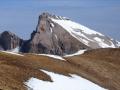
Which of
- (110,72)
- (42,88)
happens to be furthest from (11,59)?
(110,72)

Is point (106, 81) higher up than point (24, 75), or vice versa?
point (24, 75)

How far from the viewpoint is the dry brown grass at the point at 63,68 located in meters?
36.4

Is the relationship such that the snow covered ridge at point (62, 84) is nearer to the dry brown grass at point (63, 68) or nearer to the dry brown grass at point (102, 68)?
the dry brown grass at point (63, 68)

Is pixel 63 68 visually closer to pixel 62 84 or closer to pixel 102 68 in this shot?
pixel 62 84

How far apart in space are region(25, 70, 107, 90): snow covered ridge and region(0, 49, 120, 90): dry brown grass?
701 millimetres

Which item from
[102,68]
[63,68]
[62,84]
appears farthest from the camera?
[102,68]

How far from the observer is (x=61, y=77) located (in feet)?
140

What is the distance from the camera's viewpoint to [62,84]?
4022cm

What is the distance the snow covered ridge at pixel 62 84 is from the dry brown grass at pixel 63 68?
0.70m

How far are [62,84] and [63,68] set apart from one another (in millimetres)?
8524

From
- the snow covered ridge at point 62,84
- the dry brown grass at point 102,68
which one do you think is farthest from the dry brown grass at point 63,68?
the snow covered ridge at point 62,84

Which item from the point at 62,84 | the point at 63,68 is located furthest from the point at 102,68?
the point at 62,84

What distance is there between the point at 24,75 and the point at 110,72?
22.2 m

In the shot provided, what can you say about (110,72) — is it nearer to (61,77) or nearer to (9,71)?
(61,77)
